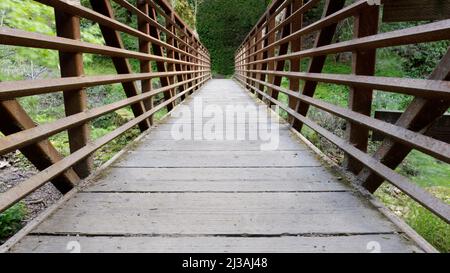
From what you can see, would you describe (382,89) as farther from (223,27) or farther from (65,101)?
(223,27)

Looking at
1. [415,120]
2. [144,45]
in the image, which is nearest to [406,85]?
[415,120]

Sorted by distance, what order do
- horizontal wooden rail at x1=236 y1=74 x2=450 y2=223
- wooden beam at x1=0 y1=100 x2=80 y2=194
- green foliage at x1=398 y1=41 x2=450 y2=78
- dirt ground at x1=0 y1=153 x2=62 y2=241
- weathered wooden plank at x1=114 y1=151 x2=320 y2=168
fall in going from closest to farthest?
horizontal wooden rail at x1=236 y1=74 x2=450 y2=223 → wooden beam at x1=0 y1=100 x2=80 y2=194 → weathered wooden plank at x1=114 y1=151 x2=320 y2=168 → dirt ground at x1=0 y1=153 x2=62 y2=241 → green foliage at x1=398 y1=41 x2=450 y2=78

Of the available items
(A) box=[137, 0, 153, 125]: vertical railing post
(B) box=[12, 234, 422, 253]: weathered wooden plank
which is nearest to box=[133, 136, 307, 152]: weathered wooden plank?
(A) box=[137, 0, 153, 125]: vertical railing post

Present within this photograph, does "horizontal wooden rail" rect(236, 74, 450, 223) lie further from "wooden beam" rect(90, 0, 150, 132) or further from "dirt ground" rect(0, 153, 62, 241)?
"dirt ground" rect(0, 153, 62, 241)

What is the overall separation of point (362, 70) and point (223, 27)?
22.7 meters

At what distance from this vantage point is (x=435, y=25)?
125 centimetres

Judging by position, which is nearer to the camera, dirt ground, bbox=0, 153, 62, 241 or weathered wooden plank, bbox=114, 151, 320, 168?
weathered wooden plank, bbox=114, 151, 320, 168

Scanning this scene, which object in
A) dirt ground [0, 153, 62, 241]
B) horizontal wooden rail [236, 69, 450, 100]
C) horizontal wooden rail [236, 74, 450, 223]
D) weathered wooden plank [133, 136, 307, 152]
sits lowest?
dirt ground [0, 153, 62, 241]

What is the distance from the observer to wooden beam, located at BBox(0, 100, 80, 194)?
55.9 inches

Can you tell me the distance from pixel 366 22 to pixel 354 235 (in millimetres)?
1154

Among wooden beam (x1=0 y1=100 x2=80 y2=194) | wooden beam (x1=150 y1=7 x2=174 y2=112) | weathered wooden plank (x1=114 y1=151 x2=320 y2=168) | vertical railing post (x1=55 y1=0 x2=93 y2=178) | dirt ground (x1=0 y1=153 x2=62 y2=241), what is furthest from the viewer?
wooden beam (x1=150 y1=7 x2=174 y2=112)

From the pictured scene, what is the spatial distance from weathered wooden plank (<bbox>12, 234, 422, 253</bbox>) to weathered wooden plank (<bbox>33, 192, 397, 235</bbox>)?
5cm

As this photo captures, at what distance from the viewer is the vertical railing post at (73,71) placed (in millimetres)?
1879
